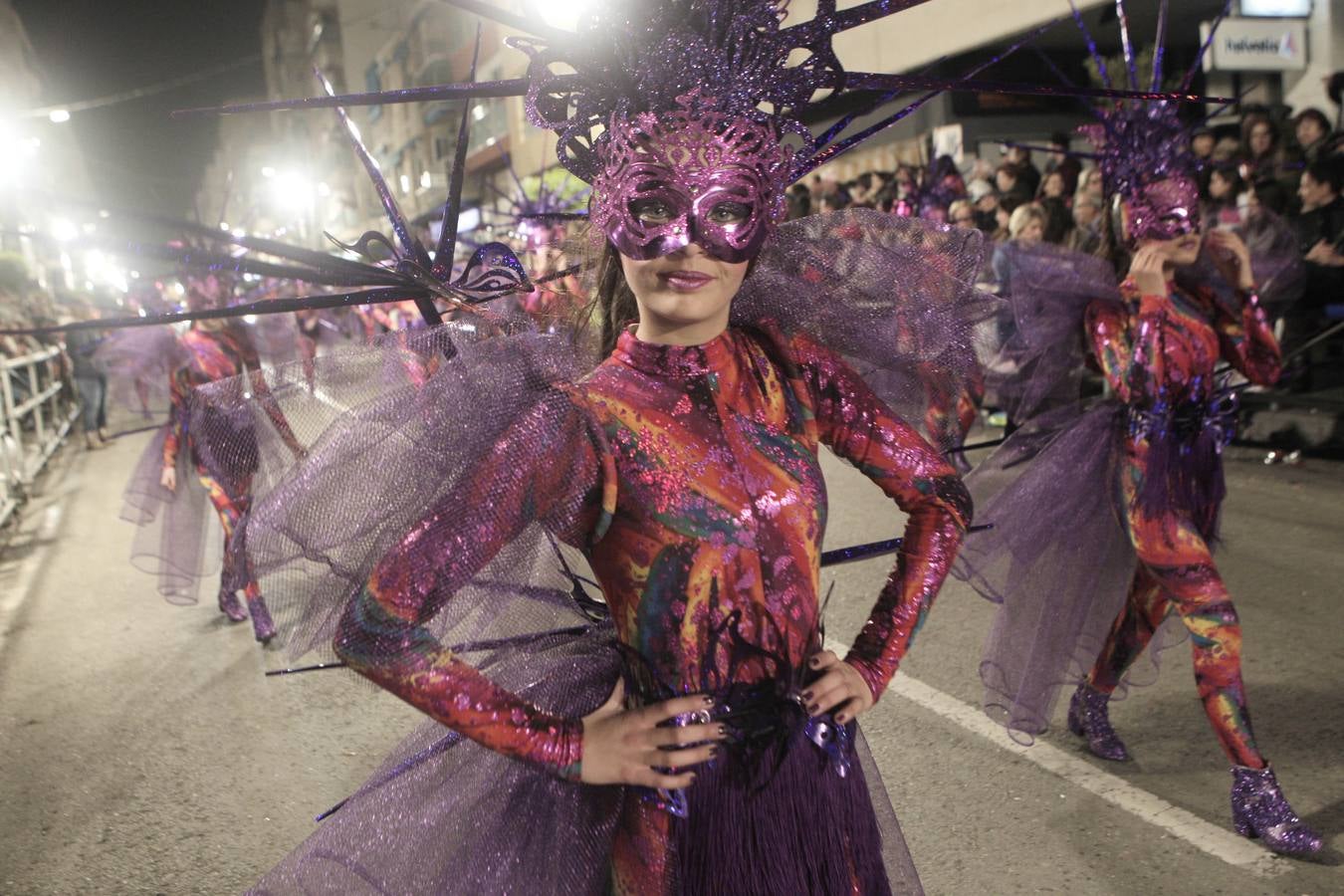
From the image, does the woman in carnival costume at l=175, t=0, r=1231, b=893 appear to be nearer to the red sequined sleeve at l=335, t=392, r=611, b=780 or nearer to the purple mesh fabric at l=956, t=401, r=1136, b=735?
the red sequined sleeve at l=335, t=392, r=611, b=780

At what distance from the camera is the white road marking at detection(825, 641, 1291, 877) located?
329 centimetres

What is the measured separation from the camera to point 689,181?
173 cm

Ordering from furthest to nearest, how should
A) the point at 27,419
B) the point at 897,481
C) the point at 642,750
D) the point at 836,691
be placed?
the point at 27,419 → the point at 897,481 → the point at 836,691 → the point at 642,750

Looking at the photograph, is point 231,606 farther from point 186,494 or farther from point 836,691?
point 836,691

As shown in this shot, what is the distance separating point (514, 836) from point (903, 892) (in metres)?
0.72

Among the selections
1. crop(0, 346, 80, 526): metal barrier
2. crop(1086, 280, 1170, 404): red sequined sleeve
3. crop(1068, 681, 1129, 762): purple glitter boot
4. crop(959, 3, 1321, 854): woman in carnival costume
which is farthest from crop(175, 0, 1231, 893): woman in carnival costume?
crop(0, 346, 80, 526): metal barrier

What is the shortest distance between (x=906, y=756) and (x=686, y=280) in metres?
2.95

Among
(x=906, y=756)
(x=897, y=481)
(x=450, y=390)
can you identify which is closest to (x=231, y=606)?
(x=906, y=756)

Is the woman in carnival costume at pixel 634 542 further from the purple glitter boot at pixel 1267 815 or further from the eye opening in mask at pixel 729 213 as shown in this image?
the purple glitter boot at pixel 1267 815

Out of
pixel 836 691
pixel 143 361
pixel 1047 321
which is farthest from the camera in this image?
pixel 143 361

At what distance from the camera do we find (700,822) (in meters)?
1.73

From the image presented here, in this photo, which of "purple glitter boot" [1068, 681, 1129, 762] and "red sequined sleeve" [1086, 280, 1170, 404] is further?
"purple glitter boot" [1068, 681, 1129, 762]

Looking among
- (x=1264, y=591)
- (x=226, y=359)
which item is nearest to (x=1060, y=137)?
(x=1264, y=591)

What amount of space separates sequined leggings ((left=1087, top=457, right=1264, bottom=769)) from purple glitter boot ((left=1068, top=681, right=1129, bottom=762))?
40 centimetres
